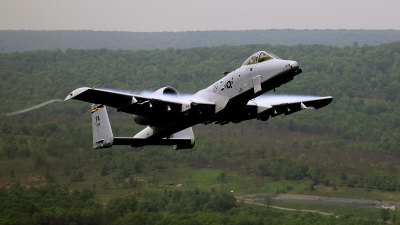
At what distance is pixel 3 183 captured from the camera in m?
66.5

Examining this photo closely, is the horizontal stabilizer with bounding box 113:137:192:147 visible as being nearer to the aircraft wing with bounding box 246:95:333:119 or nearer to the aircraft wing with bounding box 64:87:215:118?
the aircraft wing with bounding box 64:87:215:118

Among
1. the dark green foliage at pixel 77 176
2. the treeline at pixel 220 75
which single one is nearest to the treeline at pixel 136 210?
the dark green foliage at pixel 77 176

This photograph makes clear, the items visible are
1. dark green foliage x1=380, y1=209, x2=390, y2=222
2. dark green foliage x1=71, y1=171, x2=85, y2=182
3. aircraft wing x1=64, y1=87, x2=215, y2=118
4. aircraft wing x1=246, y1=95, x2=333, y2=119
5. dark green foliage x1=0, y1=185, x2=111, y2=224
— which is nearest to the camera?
aircraft wing x1=64, y1=87, x2=215, y2=118

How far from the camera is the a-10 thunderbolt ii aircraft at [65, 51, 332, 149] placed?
41188 millimetres

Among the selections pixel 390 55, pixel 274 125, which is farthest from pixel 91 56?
pixel 390 55

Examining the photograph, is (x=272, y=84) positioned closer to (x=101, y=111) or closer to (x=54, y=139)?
(x=101, y=111)

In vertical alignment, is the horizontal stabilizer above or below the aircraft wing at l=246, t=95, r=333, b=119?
below

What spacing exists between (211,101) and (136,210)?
117 ft

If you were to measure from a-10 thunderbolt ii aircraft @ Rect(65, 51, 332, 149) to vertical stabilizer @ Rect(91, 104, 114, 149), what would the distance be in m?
0.09

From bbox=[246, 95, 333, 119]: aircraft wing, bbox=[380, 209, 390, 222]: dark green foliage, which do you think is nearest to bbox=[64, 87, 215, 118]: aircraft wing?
bbox=[246, 95, 333, 119]: aircraft wing

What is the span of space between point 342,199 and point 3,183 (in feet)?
130

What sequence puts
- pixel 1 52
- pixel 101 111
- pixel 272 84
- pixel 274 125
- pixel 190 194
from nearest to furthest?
1. pixel 272 84
2. pixel 101 111
3. pixel 190 194
4. pixel 274 125
5. pixel 1 52

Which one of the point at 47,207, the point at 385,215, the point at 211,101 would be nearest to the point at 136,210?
the point at 47,207

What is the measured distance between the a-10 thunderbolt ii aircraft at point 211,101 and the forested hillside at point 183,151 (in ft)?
52.7
